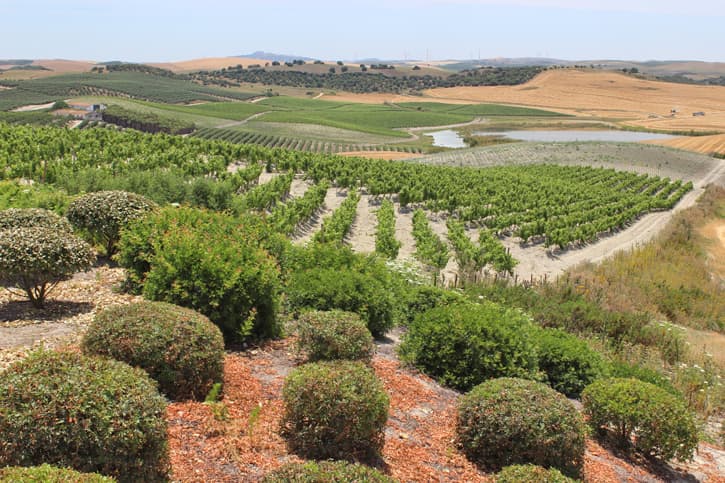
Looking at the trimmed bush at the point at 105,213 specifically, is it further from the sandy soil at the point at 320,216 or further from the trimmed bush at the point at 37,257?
the sandy soil at the point at 320,216

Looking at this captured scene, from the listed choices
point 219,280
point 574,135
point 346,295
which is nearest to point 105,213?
point 219,280

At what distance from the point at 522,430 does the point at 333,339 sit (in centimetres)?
255

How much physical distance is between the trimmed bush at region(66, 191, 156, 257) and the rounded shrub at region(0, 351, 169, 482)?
7228mm

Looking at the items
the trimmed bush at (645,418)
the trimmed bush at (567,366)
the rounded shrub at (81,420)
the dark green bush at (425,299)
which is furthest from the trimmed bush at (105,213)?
the trimmed bush at (645,418)

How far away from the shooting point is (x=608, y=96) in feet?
474

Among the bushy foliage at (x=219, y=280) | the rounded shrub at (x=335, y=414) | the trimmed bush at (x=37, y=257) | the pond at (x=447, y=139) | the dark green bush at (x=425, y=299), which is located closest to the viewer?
the rounded shrub at (x=335, y=414)

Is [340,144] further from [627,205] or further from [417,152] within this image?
[627,205]

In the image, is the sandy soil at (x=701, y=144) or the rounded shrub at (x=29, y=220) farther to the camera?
the sandy soil at (x=701, y=144)

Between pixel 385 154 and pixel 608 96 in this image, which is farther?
pixel 608 96

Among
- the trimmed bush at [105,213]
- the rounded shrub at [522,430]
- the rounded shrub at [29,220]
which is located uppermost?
the rounded shrub at [29,220]

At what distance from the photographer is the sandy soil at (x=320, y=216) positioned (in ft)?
85.3

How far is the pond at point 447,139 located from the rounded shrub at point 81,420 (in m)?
77.4

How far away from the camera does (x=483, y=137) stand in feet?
288

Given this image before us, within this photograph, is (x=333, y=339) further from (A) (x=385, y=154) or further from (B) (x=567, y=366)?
(A) (x=385, y=154)
